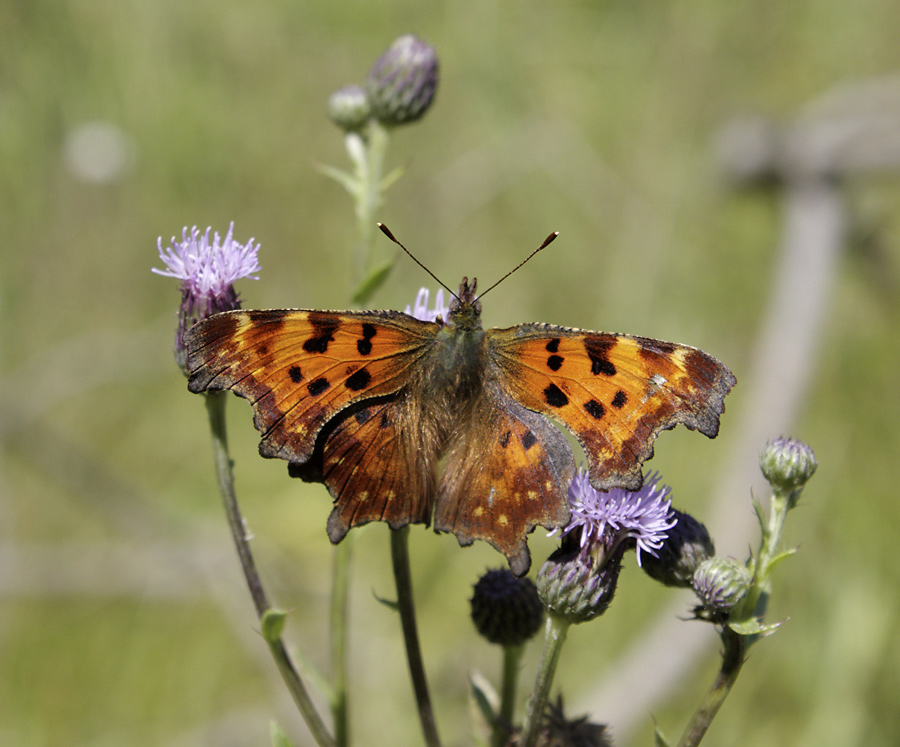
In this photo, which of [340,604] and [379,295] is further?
[379,295]

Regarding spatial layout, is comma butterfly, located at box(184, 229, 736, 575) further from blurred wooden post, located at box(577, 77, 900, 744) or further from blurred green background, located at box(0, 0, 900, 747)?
blurred wooden post, located at box(577, 77, 900, 744)

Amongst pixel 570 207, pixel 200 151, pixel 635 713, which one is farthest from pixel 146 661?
pixel 570 207

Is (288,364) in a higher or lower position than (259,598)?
higher

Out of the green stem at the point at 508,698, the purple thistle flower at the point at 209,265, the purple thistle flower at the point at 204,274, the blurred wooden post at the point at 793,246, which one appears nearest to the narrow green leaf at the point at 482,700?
the green stem at the point at 508,698

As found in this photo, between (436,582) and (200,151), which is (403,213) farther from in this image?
(436,582)

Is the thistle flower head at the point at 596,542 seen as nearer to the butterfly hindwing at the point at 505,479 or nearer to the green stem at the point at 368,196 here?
the butterfly hindwing at the point at 505,479

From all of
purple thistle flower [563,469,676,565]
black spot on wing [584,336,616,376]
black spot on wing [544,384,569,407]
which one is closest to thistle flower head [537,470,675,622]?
purple thistle flower [563,469,676,565]

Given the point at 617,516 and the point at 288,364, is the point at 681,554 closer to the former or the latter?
the point at 617,516

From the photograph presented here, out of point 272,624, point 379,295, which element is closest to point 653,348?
point 272,624
